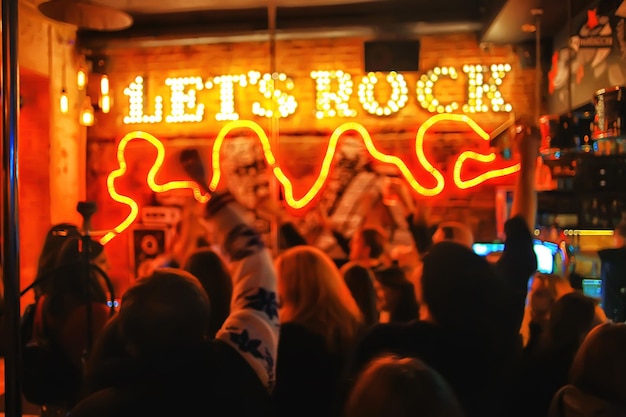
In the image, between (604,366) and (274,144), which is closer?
(604,366)

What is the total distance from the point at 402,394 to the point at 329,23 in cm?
463

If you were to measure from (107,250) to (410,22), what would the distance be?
3465 millimetres

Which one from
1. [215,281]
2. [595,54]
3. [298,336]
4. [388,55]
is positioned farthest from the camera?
[388,55]

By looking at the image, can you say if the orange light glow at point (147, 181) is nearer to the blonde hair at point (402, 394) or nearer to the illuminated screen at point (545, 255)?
the illuminated screen at point (545, 255)

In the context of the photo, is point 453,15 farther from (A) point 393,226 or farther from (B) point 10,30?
(B) point 10,30

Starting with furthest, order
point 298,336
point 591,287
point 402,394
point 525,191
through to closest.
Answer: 1. point 591,287
2. point 525,191
3. point 298,336
4. point 402,394

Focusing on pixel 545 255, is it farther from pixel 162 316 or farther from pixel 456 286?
pixel 162 316

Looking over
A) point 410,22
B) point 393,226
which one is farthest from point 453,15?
point 393,226

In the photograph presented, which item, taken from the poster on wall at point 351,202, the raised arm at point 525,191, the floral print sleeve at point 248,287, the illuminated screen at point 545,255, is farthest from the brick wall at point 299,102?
the floral print sleeve at point 248,287

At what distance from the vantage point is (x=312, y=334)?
2375mm

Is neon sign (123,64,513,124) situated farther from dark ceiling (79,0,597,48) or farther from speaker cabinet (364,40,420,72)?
dark ceiling (79,0,597,48)

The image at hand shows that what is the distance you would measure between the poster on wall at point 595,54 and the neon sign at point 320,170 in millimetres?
841

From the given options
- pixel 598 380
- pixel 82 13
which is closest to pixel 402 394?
pixel 598 380

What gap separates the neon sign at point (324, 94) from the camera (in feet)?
17.0
